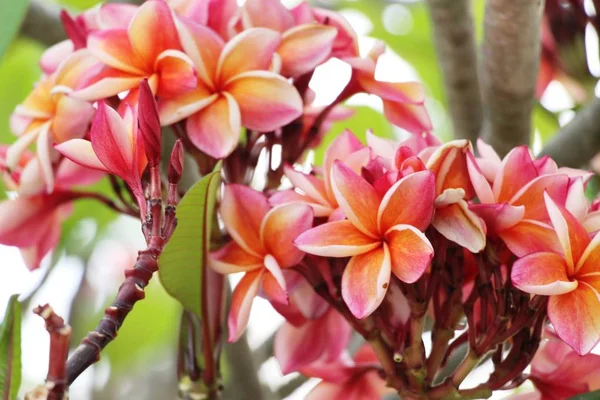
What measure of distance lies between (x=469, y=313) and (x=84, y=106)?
10.8 inches

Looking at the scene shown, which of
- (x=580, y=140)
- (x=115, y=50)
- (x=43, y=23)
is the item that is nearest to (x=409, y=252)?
(x=115, y=50)

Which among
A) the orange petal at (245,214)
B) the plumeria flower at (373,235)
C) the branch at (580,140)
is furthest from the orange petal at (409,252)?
the branch at (580,140)

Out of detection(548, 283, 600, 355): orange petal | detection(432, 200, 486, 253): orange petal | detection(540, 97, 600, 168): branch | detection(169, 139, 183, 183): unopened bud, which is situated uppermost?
detection(169, 139, 183, 183): unopened bud

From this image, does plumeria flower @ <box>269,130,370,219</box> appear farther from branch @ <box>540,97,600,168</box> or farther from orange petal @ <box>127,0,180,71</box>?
branch @ <box>540,97,600,168</box>

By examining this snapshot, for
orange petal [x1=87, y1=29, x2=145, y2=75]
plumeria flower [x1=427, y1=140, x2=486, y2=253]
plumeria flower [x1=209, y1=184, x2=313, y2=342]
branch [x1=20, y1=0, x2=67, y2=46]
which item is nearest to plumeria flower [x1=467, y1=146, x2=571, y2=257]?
plumeria flower [x1=427, y1=140, x2=486, y2=253]

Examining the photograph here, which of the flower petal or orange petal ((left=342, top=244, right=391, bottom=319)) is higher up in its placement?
the flower petal

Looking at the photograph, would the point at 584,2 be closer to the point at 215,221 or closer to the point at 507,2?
the point at 507,2

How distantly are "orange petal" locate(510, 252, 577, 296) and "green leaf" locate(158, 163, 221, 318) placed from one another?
6.8 inches

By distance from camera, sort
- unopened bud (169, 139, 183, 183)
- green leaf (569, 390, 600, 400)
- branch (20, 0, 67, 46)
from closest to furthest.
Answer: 1. unopened bud (169, 139, 183, 183)
2. green leaf (569, 390, 600, 400)
3. branch (20, 0, 67, 46)

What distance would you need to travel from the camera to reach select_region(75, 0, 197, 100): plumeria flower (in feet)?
1.79

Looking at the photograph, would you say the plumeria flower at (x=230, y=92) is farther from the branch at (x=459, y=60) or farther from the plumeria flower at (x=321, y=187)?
the branch at (x=459, y=60)

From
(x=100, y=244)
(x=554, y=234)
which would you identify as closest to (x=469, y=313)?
(x=554, y=234)

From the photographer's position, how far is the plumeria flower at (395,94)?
627mm

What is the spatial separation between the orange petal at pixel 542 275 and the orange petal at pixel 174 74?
0.73 ft
